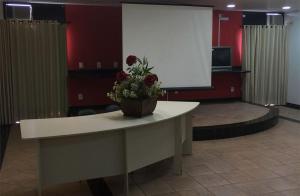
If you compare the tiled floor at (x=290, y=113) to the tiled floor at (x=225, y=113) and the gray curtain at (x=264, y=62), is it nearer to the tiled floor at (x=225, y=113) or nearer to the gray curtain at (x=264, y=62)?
the gray curtain at (x=264, y=62)

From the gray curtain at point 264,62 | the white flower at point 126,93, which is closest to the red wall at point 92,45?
the gray curtain at point 264,62

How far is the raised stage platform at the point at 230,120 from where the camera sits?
560 cm

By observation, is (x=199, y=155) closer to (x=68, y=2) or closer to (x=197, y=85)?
(x=197, y=85)

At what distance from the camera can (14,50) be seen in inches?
252

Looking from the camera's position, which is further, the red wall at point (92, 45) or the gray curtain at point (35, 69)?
the red wall at point (92, 45)

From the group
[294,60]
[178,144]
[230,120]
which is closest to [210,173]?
[178,144]

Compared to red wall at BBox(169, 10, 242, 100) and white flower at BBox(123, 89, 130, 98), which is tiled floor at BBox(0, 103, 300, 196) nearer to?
white flower at BBox(123, 89, 130, 98)

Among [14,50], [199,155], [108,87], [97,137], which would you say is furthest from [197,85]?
[97,137]

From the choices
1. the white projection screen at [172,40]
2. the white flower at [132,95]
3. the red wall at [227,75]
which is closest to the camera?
the white flower at [132,95]

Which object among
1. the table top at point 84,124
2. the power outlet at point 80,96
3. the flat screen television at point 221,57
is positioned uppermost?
the flat screen television at point 221,57

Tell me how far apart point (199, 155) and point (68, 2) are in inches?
161

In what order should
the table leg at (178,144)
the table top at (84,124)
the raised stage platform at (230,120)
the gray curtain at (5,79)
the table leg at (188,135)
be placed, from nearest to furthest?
1. the table top at (84,124)
2. the table leg at (178,144)
3. the table leg at (188,135)
4. the raised stage platform at (230,120)
5. the gray curtain at (5,79)

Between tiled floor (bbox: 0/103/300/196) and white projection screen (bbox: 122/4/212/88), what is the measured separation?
188cm

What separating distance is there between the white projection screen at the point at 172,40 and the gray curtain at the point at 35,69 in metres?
1.44
